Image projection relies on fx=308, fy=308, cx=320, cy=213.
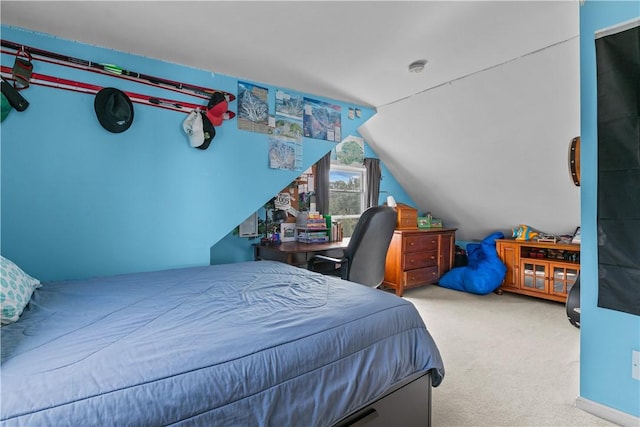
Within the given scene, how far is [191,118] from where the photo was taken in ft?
8.00

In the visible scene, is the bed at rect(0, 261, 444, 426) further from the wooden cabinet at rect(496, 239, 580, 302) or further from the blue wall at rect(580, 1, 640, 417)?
the wooden cabinet at rect(496, 239, 580, 302)

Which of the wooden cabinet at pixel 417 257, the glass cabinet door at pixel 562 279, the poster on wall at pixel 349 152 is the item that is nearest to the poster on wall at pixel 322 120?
the poster on wall at pixel 349 152

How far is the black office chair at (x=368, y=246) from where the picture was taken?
239cm

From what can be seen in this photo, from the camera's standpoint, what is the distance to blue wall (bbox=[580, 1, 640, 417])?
1603 millimetres

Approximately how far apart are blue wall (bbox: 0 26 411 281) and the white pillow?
2.11ft

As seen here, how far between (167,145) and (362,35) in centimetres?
165

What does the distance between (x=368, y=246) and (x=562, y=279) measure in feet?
8.89

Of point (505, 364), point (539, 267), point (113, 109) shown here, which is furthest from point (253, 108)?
point (539, 267)

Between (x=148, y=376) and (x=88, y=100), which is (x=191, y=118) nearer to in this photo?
(x=88, y=100)

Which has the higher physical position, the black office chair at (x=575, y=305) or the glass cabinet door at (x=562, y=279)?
the black office chair at (x=575, y=305)

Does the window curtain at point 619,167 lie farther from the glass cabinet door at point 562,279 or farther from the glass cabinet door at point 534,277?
the glass cabinet door at point 534,277

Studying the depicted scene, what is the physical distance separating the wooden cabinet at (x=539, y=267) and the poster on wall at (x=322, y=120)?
2693 mm

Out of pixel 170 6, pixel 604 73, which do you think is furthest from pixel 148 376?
pixel 604 73

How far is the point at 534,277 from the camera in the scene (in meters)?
3.82
